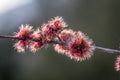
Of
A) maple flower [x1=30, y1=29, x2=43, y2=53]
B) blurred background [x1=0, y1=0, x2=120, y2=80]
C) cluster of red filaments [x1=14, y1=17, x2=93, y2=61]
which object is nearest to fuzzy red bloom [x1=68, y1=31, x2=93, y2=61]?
cluster of red filaments [x1=14, y1=17, x2=93, y2=61]

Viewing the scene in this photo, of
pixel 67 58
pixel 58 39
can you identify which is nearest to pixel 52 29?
pixel 58 39

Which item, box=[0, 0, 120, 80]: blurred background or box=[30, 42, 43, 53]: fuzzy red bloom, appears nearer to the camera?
box=[30, 42, 43, 53]: fuzzy red bloom

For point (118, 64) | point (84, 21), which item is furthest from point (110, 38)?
point (118, 64)

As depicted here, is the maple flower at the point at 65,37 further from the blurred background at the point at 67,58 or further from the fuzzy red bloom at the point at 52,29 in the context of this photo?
the blurred background at the point at 67,58

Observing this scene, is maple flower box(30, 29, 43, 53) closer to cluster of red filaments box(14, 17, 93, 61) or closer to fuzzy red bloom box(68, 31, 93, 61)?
cluster of red filaments box(14, 17, 93, 61)

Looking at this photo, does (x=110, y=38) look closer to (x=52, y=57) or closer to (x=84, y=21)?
(x=84, y=21)

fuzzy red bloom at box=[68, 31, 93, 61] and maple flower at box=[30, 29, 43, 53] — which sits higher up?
maple flower at box=[30, 29, 43, 53]

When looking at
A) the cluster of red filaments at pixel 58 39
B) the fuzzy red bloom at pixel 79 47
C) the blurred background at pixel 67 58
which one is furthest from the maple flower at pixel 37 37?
the blurred background at pixel 67 58

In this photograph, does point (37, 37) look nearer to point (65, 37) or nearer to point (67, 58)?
point (65, 37)
